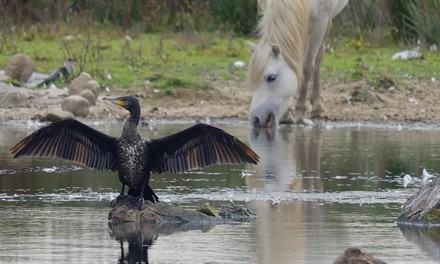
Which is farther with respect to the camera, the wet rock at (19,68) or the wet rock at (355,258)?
the wet rock at (19,68)

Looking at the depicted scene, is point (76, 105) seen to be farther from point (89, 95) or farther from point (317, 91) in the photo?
point (317, 91)

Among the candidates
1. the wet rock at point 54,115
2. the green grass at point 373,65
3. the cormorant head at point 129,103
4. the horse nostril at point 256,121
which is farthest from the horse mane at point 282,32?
the cormorant head at point 129,103

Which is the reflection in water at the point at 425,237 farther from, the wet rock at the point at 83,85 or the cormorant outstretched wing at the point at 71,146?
the wet rock at the point at 83,85

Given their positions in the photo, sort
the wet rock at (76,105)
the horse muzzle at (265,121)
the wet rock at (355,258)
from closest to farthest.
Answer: the wet rock at (355,258)
the horse muzzle at (265,121)
the wet rock at (76,105)

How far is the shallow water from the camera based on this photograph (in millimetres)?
8602

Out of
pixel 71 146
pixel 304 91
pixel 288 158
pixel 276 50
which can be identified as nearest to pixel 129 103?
pixel 71 146

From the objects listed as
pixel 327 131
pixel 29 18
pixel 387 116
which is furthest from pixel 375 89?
pixel 29 18

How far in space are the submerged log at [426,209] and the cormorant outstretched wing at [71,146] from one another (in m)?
2.22

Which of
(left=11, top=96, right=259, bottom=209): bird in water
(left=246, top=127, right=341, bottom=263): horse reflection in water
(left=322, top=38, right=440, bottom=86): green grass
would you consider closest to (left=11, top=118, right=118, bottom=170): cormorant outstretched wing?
(left=11, top=96, right=259, bottom=209): bird in water

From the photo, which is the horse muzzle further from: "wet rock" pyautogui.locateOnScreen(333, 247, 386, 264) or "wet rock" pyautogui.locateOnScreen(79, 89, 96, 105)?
"wet rock" pyautogui.locateOnScreen(333, 247, 386, 264)

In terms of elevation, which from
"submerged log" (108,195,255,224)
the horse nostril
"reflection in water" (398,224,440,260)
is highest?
the horse nostril

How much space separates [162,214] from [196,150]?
2.02ft

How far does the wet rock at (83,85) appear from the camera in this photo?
18.5 meters

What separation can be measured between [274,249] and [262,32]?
8069 mm
